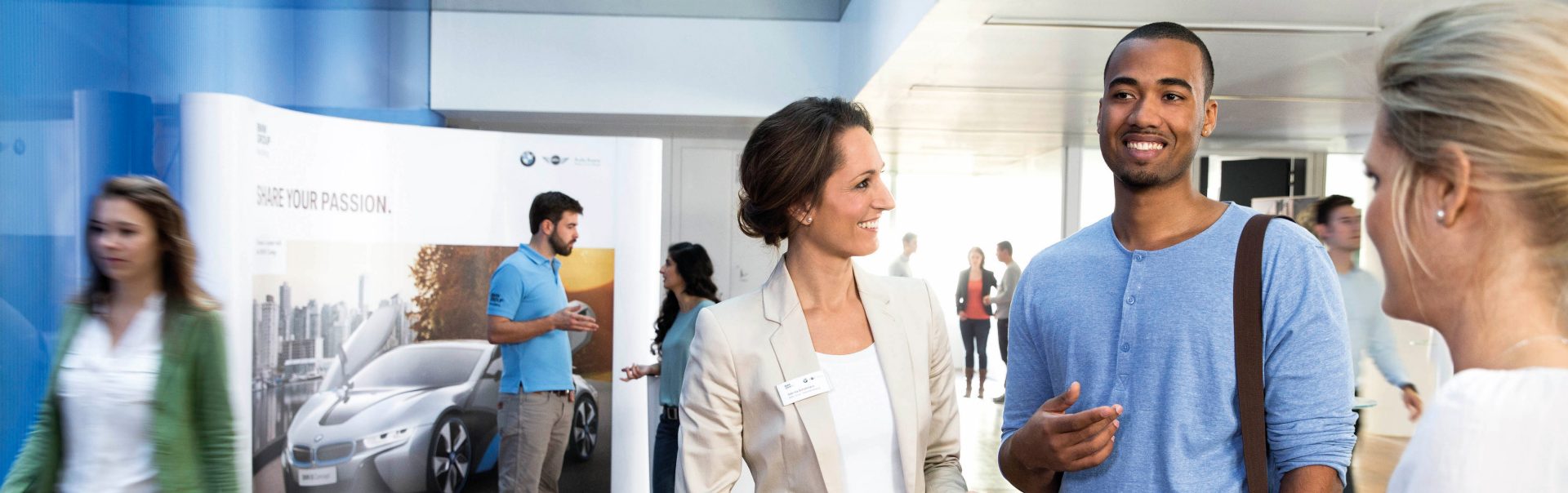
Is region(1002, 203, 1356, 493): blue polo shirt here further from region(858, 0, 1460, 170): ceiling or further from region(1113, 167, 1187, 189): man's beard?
region(858, 0, 1460, 170): ceiling

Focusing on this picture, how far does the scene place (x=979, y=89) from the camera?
7496 mm

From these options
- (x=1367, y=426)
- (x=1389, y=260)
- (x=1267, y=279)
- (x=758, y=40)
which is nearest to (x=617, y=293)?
(x=758, y=40)

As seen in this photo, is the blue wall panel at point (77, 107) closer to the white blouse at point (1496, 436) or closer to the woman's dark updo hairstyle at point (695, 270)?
the woman's dark updo hairstyle at point (695, 270)

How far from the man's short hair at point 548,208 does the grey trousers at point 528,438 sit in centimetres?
80

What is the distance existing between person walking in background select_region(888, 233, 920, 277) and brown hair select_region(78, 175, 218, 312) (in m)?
10.9

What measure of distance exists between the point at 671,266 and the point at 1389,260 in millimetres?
4349

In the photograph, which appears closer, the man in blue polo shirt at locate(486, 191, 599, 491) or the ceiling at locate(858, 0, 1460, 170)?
the man in blue polo shirt at locate(486, 191, 599, 491)

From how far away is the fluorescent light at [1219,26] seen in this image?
530 cm

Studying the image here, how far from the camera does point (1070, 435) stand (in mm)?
1526

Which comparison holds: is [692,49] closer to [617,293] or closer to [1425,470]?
[617,293]

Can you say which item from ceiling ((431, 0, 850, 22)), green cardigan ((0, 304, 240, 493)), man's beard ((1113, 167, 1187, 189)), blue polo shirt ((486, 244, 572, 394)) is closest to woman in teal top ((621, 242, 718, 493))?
blue polo shirt ((486, 244, 572, 394))

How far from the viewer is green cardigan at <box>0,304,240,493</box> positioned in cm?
241

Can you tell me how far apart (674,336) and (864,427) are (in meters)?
3.10

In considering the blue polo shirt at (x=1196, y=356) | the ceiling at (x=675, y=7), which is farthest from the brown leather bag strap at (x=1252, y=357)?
the ceiling at (x=675, y=7)
